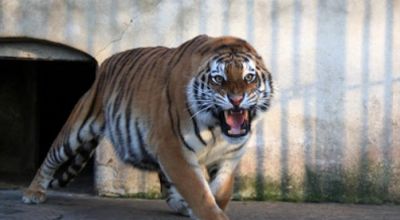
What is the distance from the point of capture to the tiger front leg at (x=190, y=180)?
14.9 ft

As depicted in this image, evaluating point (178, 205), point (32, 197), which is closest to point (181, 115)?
point (178, 205)

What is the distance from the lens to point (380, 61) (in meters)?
6.23

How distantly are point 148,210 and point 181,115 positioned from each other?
1.19 meters

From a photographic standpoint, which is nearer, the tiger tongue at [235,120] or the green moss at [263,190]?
the tiger tongue at [235,120]

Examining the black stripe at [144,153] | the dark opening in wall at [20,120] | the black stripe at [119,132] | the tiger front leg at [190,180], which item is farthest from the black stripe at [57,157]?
the dark opening in wall at [20,120]

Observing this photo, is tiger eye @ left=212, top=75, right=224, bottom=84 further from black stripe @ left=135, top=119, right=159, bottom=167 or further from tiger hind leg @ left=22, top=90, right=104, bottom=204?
tiger hind leg @ left=22, top=90, right=104, bottom=204

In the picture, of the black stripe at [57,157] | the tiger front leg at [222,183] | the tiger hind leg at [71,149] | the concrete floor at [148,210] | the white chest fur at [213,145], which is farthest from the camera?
the black stripe at [57,157]

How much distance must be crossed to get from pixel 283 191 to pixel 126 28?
1.72 meters

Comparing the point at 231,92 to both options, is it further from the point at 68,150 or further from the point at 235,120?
the point at 68,150

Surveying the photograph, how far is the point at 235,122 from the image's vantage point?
178 inches

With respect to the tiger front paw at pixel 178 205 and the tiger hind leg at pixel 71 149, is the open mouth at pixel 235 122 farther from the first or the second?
the tiger hind leg at pixel 71 149

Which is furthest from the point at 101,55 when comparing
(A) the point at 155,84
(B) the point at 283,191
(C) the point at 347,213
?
(C) the point at 347,213

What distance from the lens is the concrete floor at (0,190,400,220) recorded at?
5.47m

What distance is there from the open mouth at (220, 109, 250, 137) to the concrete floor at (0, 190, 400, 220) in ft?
3.46
